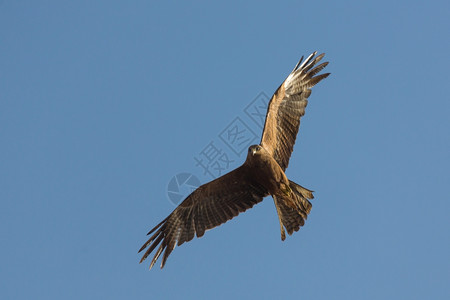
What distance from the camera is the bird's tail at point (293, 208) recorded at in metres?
8.80

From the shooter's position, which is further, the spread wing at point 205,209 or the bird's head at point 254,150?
the spread wing at point 205,209

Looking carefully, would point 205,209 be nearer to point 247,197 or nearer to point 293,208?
point 247,197

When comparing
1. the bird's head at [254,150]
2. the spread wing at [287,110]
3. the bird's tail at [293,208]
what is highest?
the spread wing at [287,110]

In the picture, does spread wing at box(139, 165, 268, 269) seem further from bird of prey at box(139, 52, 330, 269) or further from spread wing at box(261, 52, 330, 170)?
spread wing at box(261, 52, 330, 170)

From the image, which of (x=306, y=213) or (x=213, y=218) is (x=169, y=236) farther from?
(x=306, y=213)

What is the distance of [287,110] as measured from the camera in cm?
939

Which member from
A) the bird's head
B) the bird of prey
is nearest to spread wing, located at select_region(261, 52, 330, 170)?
the bird of prey

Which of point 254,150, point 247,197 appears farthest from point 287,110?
point 247,197

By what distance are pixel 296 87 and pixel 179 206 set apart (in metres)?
3.16

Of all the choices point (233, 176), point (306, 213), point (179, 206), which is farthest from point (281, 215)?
point (179, 206)

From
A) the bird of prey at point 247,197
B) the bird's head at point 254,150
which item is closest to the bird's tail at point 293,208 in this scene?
the bird of prey at point 247,197

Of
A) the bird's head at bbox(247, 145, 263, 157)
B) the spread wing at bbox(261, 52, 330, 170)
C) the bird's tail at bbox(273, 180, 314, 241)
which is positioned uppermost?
the spread wing at bbox(261, 52, 330, 170)

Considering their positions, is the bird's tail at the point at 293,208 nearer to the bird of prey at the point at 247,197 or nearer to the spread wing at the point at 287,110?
the bird of prey at the point at 247,197

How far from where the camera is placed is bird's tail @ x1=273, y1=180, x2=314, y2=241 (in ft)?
28.9
